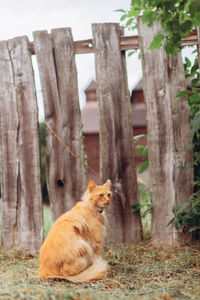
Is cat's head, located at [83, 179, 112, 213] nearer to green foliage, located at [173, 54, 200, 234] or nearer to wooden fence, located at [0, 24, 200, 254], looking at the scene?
wooden fence, located at [0, 24, 200, 254]

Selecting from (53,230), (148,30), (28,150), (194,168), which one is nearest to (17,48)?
(28,150)

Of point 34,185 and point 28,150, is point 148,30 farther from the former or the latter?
point 34,185

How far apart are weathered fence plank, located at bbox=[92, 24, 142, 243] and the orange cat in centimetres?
51

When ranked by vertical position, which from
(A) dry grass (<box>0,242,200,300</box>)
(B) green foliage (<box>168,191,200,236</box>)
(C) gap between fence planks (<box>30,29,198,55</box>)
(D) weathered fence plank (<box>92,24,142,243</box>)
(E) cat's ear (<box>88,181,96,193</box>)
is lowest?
(A) dry grass (<box>0,242,200,300</box>)

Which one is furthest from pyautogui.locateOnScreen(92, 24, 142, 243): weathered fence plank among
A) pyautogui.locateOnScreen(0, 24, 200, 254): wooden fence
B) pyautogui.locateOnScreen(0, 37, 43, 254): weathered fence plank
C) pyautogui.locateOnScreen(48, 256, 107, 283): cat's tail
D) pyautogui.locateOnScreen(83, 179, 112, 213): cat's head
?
pyautogui.locateOnScreen(48, 256, 107, 283): cat's tail

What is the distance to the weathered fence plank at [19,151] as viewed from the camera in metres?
3.44

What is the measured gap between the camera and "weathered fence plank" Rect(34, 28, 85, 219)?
3.38 m

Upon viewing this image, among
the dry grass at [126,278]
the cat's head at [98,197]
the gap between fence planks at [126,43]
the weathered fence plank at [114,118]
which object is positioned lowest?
the dry grass at [126,278]

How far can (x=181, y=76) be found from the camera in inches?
128

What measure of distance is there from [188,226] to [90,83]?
392 cm

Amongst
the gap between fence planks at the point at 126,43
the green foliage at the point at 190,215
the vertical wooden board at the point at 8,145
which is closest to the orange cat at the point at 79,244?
the green foliage at the point at 190,215

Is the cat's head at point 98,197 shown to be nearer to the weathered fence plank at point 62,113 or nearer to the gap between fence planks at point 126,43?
the weathered fence plank at point 62,113

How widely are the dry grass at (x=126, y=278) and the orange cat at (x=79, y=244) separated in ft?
0.29

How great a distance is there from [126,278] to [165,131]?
4.63 feet
